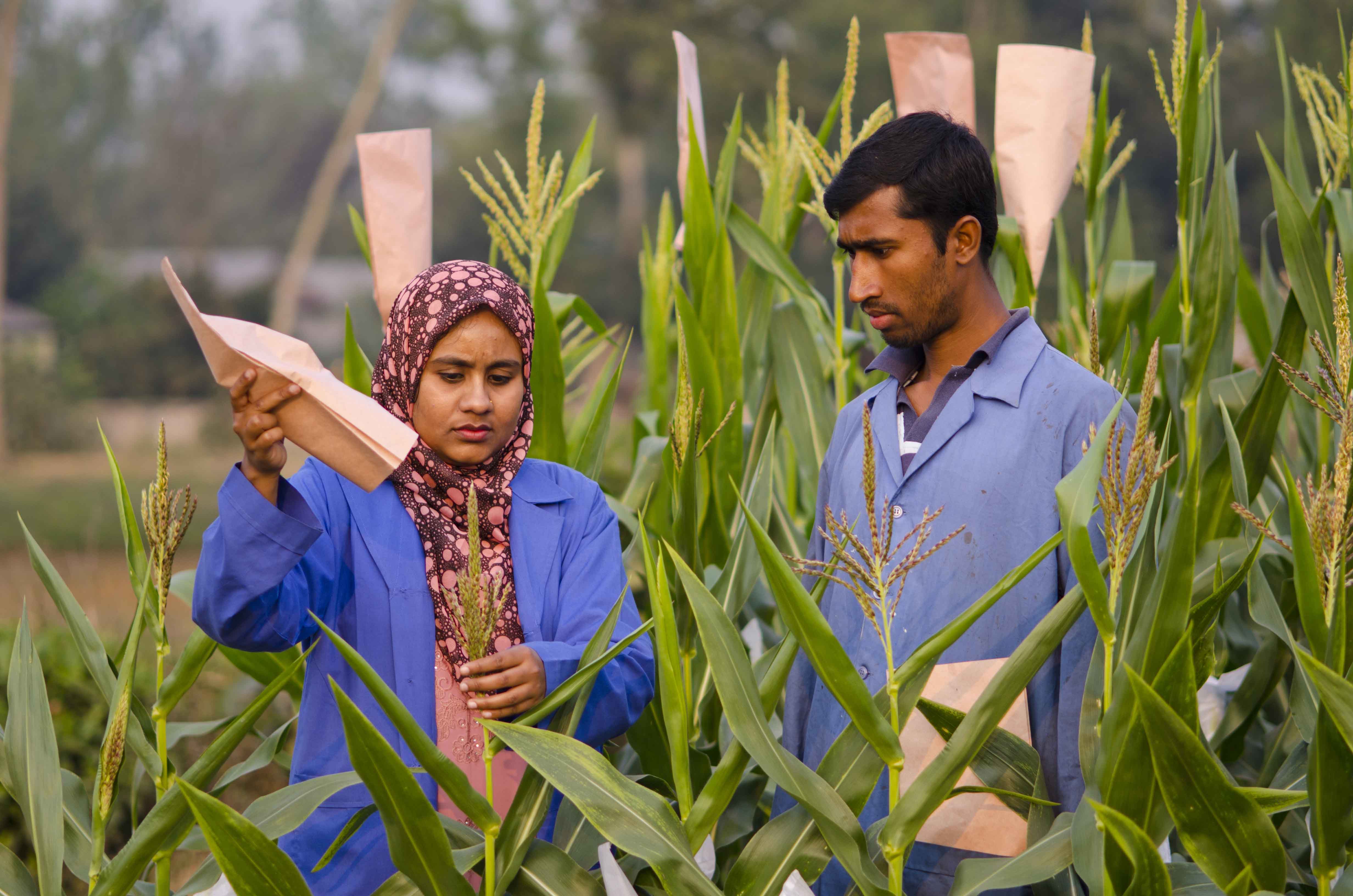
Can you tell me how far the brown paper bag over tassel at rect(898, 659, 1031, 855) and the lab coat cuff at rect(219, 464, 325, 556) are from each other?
Answer: 0.88 meters

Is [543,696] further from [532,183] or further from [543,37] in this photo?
[543,37]

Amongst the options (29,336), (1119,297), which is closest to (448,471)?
(1119,297)

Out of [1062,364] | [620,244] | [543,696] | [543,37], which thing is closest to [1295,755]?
[1062,364]

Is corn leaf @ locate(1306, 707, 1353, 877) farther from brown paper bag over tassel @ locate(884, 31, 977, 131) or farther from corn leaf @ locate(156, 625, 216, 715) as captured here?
brown paper bag over tassel @ locate(884, 31, 977, 131)

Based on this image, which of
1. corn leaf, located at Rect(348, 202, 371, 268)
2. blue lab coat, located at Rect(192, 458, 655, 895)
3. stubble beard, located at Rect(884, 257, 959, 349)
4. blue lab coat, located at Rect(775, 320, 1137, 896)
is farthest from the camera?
corn leaf, located at Rect(348, 202, 371, 268)

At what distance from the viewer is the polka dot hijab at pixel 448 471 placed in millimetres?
1791

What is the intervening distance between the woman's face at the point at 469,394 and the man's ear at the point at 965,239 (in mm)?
713

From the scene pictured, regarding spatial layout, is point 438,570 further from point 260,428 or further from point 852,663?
point 852,663

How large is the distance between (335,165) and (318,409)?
65.5ft

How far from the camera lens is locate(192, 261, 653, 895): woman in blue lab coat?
175cm

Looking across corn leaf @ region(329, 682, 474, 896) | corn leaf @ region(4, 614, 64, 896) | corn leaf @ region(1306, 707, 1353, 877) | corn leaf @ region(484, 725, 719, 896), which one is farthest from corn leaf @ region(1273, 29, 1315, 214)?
corn leaf @ region(4, 614, 64, 896)

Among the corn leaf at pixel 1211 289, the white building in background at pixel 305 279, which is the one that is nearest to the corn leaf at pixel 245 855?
the corn leaf at pixel 1211 289

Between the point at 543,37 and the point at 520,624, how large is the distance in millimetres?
29007

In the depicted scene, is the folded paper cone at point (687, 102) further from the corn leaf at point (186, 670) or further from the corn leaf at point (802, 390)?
the corn leaf at point (186, 670)
